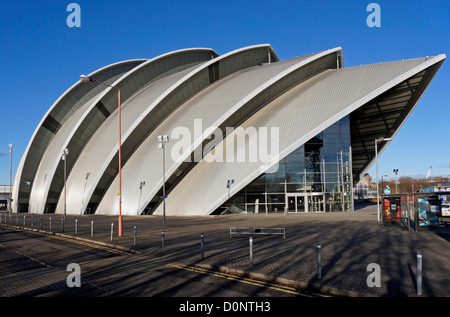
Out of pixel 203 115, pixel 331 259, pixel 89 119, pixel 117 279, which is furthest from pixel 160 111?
pixel 117 279

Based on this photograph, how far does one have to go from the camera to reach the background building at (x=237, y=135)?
3597 cm

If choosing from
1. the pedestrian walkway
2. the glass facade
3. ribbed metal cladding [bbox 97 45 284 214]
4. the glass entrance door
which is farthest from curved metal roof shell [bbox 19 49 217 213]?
the pedestrian walkway

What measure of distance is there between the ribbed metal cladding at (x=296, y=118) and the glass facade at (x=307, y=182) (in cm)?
294

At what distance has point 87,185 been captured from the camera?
42938 mm

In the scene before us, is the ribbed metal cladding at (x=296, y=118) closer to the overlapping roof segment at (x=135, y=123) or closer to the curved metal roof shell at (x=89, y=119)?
the overlapping roof segment at (x=135, y=123)

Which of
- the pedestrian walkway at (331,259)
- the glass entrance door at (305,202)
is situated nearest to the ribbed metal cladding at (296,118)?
the glass entrance door at (305,202)

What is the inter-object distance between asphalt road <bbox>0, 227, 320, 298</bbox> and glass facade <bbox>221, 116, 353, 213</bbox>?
85.8 feet

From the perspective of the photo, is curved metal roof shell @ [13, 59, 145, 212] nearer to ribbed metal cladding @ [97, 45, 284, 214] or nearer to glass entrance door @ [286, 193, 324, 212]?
ribbed metal cladding @ [97, 45, 284, 214]

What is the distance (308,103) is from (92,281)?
108 feet

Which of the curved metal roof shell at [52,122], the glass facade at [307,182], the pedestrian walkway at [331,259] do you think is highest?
the curved metal roof shell at [52,122]

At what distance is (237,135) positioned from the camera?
128 feet

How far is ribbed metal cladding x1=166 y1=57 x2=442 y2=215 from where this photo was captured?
34875mm

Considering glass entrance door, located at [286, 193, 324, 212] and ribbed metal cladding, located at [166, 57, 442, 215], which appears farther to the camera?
glass entrance door, located at [286, 193, 324, 212]

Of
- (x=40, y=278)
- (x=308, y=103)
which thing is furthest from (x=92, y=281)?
(x=308, y=103)
